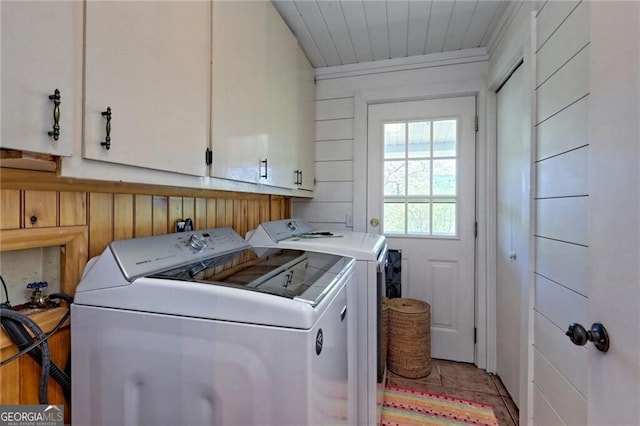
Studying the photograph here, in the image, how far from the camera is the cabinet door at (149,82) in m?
0.72

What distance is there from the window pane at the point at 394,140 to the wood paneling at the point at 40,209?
215 centimetres

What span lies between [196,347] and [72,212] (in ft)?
1.99

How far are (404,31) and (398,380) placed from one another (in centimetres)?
239

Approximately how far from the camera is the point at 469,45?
88.4 inches

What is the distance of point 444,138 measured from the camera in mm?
2439

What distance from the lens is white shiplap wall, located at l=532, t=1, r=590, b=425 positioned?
1.12m

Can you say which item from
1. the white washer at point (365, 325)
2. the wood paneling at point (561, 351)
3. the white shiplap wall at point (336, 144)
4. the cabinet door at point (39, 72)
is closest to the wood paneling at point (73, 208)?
the cabinet door at point (39, 72)

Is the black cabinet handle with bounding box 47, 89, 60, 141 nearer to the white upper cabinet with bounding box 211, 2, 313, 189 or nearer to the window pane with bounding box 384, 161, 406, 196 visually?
the white upper cabinet with bounding box 211, 2, 313, 189

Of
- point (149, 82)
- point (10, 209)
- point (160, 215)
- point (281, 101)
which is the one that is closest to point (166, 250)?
point (160, 215)

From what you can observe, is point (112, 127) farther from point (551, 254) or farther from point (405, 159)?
point (405, 159)

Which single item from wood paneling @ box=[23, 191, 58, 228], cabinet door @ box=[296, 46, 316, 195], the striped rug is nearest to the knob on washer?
wood paneling @ box=[23, 191, 58, 228]

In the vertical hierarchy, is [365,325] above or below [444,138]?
below

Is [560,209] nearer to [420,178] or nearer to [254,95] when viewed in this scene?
[420,178]

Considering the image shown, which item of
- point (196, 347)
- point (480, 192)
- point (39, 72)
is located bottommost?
point (196, 347)
